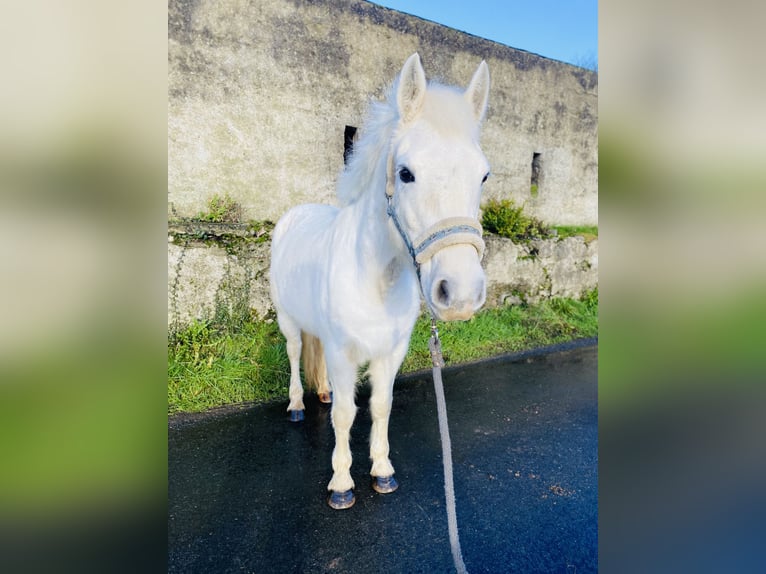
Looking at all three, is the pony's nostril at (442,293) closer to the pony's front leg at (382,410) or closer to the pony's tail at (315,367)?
the pony's front leg at (382,410)

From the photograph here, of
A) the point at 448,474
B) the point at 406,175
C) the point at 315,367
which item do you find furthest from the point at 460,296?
the point at 315,367

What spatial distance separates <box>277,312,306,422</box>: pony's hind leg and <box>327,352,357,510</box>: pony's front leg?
94 cm

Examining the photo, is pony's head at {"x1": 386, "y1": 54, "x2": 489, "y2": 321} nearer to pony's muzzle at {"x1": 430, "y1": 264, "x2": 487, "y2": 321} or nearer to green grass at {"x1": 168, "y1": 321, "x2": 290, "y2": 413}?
pony's muzzle at {"x1": 430, "y1": 264, "x2": 487, "y2": 321}

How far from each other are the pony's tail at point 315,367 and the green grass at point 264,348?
0.38 meters

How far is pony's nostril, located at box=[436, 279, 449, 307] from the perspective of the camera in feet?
4.29

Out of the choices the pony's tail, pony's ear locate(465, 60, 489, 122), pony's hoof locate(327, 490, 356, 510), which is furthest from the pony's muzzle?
the pony's tail

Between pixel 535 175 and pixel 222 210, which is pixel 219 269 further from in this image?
pixel 535 175

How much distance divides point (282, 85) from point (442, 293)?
5.33 meters

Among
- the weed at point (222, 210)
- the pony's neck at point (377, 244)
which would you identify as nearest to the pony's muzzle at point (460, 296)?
the pony's neck at point (377, 244)

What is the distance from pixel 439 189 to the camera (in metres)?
1.39

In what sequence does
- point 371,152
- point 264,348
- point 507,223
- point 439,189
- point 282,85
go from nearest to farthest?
1. point 439,189
2. point 371,152
3. point 264,348
4. point 282,85
5. point 507,223

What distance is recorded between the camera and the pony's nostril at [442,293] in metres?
1.31
